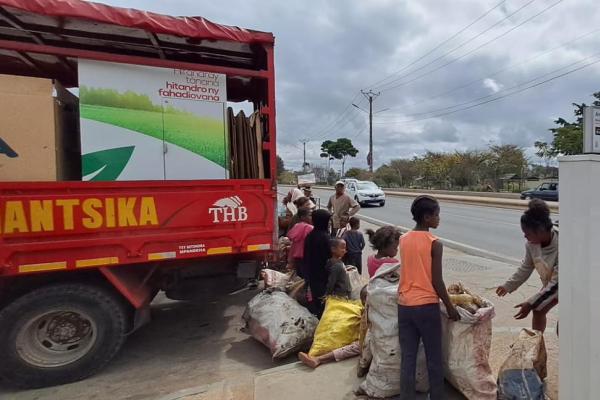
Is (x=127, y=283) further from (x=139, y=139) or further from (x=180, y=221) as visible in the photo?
(x=139, y=139)

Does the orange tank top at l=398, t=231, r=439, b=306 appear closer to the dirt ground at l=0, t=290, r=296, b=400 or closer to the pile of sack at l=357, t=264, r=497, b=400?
the pile of sack at l=357, t=264, r=497, b=400

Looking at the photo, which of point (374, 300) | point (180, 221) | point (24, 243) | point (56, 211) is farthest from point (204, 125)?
point (374, 300)

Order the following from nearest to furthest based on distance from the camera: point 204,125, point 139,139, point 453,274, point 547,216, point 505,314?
point 547,216 → point 139,139 → point 204,125 → point 505,314 → point 453,274

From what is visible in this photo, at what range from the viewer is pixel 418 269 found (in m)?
2.55

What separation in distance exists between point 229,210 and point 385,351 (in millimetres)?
1932

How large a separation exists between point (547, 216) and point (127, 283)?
12.1 feet

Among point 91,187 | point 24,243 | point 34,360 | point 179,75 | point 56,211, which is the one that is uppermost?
point 179,75

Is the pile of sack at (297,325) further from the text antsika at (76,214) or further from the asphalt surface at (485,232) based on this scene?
the asphalt surface at (485,232)

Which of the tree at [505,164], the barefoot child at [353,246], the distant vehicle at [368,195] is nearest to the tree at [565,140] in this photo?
the tree at [505,164]

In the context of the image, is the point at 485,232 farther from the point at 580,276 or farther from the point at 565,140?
the point at 565,140

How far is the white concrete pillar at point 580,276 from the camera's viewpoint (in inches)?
76.9

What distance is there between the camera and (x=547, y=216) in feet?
9.57

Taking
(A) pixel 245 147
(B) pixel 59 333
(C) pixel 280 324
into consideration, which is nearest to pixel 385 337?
(C) pixel 280 324

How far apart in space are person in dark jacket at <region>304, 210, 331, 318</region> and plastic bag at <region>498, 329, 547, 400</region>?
201cm
